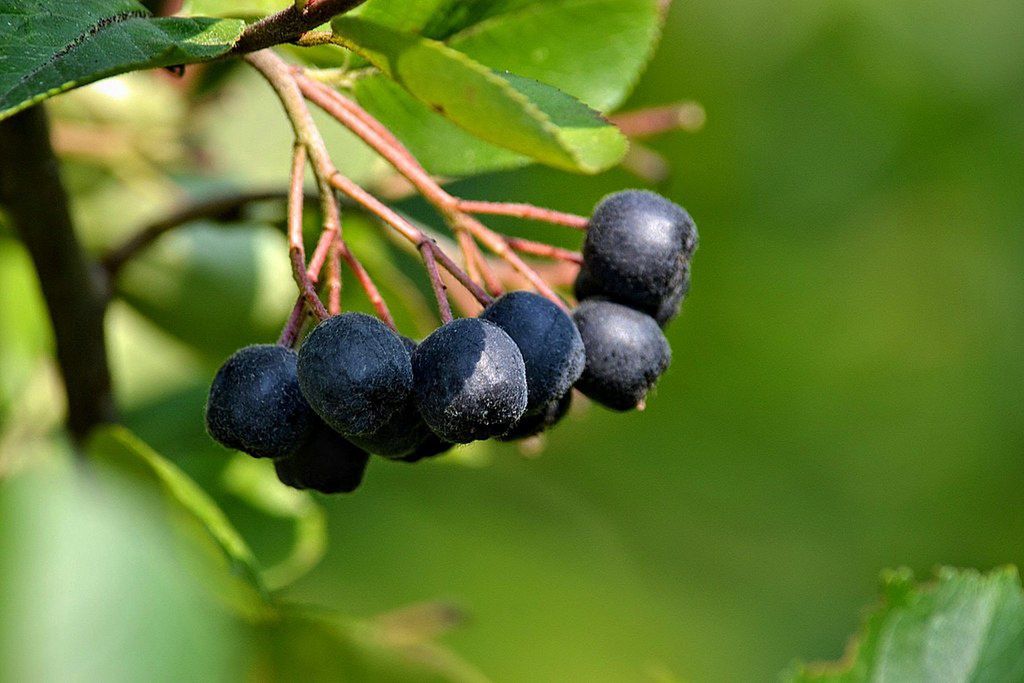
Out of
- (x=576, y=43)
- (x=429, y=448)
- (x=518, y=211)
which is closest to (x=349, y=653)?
(x=429, y=448)

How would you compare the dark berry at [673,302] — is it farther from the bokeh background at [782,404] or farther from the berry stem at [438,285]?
the bokeh background at [782,404]

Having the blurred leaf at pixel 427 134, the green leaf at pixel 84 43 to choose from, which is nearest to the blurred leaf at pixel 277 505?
the blurred leaf at pixel 427 134

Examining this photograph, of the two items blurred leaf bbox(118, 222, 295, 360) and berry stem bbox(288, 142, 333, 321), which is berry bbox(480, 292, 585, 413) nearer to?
berry stem bbox(288, 142, 333, 321)

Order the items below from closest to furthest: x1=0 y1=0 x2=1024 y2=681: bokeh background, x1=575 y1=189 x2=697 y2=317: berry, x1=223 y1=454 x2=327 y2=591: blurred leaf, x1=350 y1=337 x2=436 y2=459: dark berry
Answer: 1. x1=350 y1=337 x2=436 y2=459: dark berry
2. x1=575 y1=189 x2=697 y2=317: berry
3. x1=223 y1=454 x2=327 y2=591: blurred leaf
4. x1=0 y1=0 x2=1024 y2=681: bokeh background

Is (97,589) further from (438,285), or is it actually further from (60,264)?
(438,285)

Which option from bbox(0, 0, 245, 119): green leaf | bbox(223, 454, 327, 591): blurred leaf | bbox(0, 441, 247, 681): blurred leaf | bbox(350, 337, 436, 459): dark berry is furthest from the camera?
bbox(223, 454, 327, 591): blurred leaf

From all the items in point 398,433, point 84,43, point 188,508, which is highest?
point 84,43

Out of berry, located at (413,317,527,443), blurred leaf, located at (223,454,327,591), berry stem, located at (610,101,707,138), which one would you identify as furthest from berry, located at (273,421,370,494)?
berry stem, located at (610,101,707,138)
